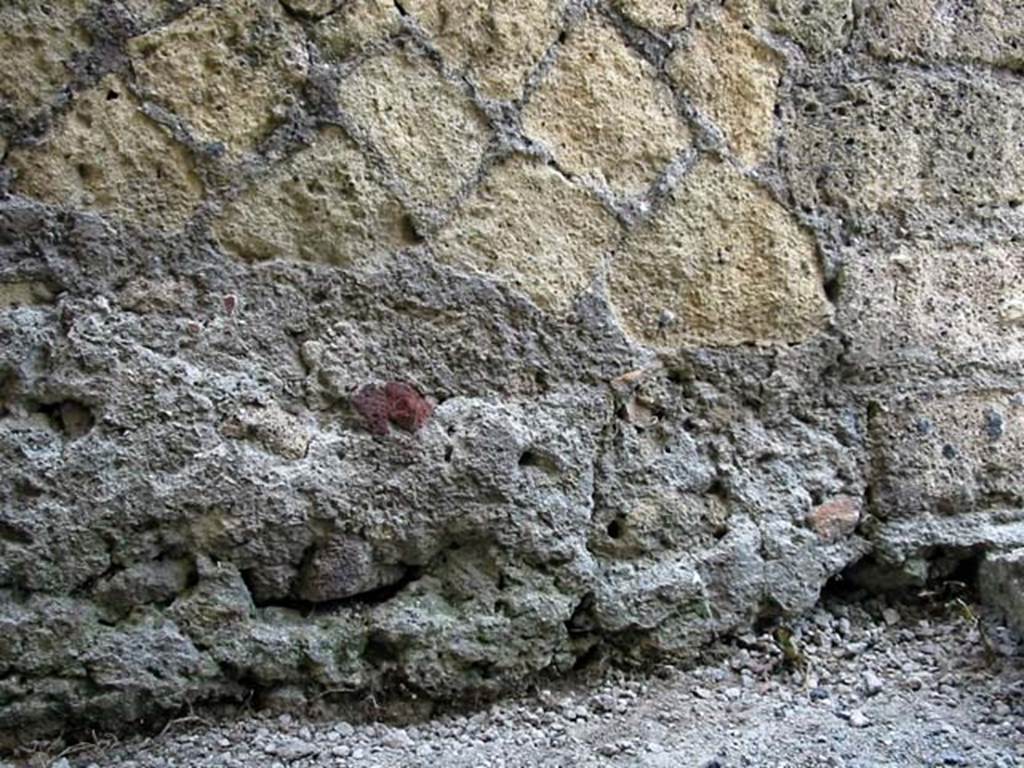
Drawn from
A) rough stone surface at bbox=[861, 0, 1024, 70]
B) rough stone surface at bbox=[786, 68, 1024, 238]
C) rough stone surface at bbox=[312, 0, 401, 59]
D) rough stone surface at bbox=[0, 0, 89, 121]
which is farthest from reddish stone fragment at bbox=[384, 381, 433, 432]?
rough stone surface at bbox=[861, 0, 1024, 70]

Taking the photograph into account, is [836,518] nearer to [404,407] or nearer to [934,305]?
[934,305]

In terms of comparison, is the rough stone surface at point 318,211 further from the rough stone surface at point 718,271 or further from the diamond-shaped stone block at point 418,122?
the rough stone surface at point 718,271

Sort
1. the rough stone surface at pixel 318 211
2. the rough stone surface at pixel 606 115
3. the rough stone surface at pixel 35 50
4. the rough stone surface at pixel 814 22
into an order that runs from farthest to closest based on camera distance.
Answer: the rough stone surface at pixel 814 22
the rough stone surface at pixel 606 115
the rough stone surface at pixel 318 211
the rough stone surface at pixel 35 50

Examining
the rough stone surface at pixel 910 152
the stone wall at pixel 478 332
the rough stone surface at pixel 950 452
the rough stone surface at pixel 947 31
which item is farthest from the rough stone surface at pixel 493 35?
the rough stone surface at pixel 950 452

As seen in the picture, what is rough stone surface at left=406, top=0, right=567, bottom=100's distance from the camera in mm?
1370

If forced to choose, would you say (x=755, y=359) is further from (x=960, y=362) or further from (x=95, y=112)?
(x=95, y=112)

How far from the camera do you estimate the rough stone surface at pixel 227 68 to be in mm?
1265

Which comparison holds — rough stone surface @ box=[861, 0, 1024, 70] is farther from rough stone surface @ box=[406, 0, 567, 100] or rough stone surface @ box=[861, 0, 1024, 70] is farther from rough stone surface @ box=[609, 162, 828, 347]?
rough stone surface @ box=[406, 0, 567, 100]

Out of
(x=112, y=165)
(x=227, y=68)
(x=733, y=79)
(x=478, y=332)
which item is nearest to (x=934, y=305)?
(x=733, y=79)

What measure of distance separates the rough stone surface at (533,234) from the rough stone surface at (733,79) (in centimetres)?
22

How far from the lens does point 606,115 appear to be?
1.45 meters

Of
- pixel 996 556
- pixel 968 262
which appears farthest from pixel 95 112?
pixel 996 556

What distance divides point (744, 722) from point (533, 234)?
697 mm

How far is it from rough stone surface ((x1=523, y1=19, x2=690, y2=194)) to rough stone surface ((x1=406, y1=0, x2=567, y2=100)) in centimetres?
3
